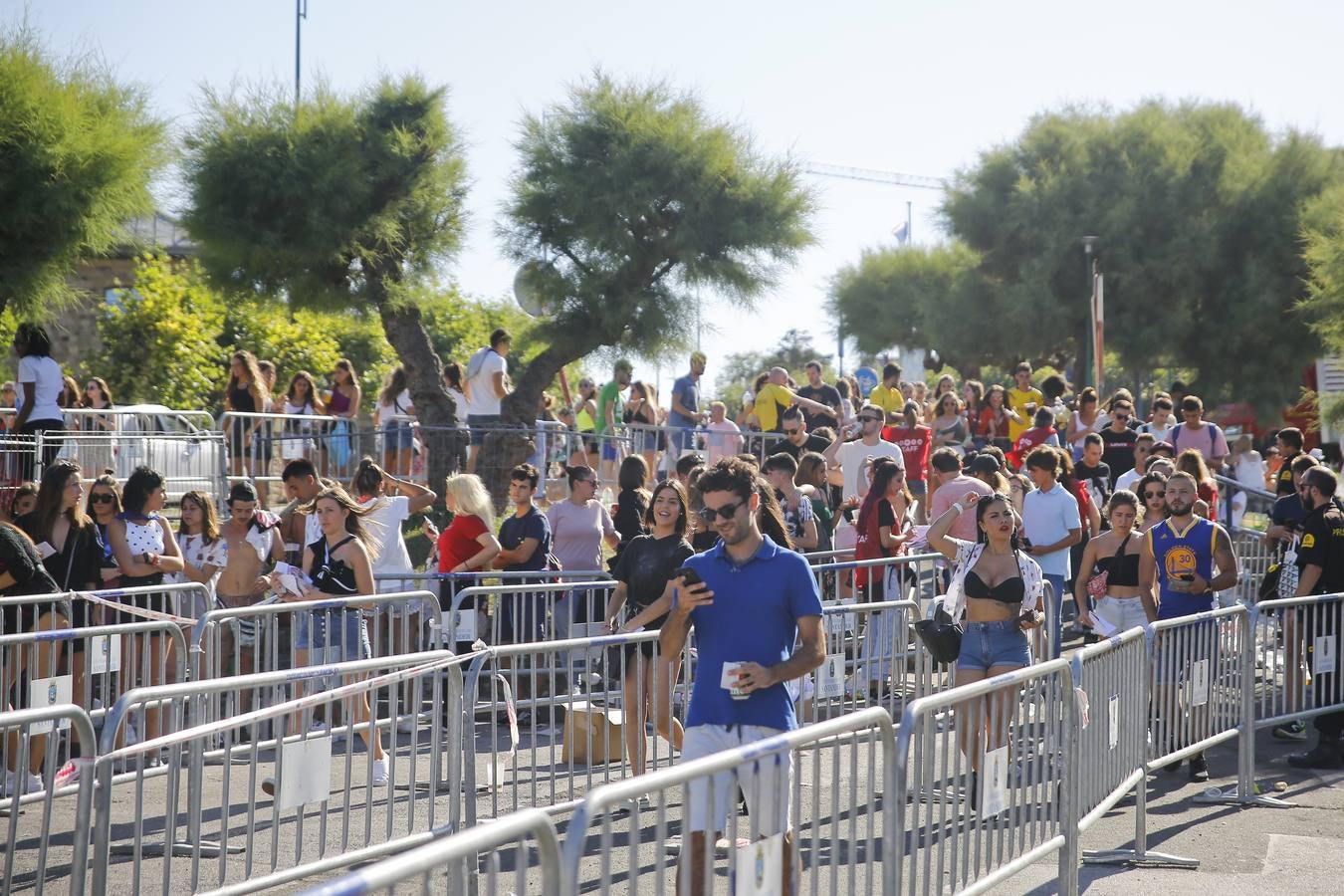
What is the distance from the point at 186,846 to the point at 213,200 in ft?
42.9

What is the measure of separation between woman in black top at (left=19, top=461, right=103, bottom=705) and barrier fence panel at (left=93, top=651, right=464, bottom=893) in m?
2.83

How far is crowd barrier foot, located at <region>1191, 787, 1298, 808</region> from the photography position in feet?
28.1

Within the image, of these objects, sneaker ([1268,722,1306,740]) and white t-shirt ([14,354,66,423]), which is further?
white t-shirt ([14,354,66,423])

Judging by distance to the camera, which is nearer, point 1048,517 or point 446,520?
point 1048,517

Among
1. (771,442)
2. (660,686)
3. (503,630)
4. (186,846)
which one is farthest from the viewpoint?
(771,442)

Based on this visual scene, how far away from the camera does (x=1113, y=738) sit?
6.73 meters

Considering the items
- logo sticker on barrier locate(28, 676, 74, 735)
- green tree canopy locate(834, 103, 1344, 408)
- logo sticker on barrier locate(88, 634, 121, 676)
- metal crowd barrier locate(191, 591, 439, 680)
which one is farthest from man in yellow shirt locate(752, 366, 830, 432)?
green tree canopy locate(834, 103, 1344, 408)

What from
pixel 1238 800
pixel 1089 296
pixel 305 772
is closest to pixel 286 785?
pixel 305 772

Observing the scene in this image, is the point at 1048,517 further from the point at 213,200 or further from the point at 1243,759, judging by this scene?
the point at 213,200

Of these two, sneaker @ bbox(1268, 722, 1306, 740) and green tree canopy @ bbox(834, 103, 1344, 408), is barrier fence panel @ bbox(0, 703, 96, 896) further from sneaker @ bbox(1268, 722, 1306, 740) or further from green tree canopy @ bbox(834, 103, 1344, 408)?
green tree canopy @ bbox(834, 103, 1344, 408)

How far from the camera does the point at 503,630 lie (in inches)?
436

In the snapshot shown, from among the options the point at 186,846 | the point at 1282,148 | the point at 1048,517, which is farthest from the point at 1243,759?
the point at 1282,148

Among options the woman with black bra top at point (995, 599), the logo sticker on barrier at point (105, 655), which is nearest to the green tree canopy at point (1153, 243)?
the woman with black bra top at point (995, 599)

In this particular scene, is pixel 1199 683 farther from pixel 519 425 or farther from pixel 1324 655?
pixel 519 425
